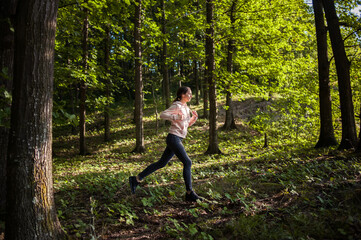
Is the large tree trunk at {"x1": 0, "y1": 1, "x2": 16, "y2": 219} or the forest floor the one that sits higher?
the large tree trunk at {"x1": 0, "y1": 1, "x2": 16, "y2": 219}

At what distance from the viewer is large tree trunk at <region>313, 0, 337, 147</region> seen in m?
Answer: 8.31

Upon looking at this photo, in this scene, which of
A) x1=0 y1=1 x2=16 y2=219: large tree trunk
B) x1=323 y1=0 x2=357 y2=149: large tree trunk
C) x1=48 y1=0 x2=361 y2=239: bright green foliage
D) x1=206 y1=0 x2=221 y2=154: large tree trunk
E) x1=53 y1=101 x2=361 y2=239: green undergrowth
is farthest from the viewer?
x1=206 y1=0 x2=221 y2=154: large tree trunk

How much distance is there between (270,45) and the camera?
10.6m

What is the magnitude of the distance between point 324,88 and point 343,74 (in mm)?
1257

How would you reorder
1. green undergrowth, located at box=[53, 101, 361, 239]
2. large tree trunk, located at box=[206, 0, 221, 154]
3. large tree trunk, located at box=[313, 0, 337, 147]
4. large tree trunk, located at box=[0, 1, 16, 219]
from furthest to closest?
large tree trunk, located at box=[206, 0, 221, 154] → large tree trunk, located at box=[313, 0, 337, 147] → large tree trunk, located at box=[0, 1, 16, 219] → green undergrowth, located at box=[53, 101, 361, 239]

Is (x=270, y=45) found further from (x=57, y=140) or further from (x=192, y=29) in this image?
(x=57, y=140)

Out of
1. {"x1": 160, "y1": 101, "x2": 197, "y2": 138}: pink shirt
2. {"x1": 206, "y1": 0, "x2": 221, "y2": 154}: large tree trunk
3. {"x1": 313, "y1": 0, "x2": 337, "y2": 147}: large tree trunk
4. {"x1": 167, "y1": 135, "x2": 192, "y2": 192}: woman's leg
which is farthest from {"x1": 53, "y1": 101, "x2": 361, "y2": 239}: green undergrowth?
{"x1": 206, "y1": 0, "x2": 221, "y2": 154}: large tree trunk

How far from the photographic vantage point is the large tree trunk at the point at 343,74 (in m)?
7.20

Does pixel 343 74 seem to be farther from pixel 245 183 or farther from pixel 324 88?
pixel 245 183

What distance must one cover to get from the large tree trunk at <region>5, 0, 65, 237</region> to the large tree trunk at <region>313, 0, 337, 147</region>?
9363 millimetres

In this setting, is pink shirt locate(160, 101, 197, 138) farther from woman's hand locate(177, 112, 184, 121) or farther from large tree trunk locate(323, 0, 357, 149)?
large tree trunk locate(323, 0, 357, 149)

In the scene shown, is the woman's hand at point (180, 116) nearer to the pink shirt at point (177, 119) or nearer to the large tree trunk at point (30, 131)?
the pink shirt at point (177, 119)

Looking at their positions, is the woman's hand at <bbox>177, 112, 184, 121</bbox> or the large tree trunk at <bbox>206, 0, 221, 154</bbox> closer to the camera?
the woman's hand at <bbox>177, 112, 184, 121</bbox>

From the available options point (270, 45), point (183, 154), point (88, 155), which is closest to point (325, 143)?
point (270, 45)
